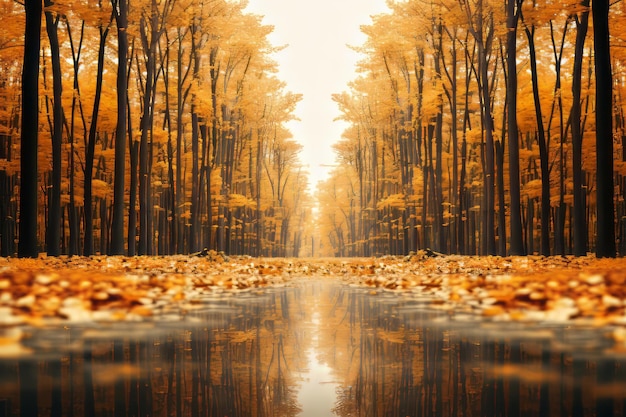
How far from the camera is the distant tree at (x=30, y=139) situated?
555 inches

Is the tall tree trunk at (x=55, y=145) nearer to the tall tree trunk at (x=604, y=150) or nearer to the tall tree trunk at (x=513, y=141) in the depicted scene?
the tall tree trunk at (x=513, y=141)

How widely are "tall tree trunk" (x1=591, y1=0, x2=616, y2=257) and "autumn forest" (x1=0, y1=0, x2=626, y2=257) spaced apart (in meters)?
0.03

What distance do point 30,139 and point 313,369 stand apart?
11932 millimetres

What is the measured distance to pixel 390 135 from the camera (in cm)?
4531

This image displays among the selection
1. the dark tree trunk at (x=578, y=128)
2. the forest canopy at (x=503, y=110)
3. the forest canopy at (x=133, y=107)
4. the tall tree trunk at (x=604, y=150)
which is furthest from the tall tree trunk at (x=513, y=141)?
the forest canopy at (x=133, y=107)

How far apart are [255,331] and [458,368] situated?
2.61 meters

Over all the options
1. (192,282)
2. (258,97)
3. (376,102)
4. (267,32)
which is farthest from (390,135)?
(192,282)

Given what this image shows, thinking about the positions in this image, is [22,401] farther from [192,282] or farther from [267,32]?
[267,32]

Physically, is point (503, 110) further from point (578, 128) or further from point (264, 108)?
point (264, 108)

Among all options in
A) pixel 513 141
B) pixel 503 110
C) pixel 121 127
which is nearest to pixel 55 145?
pixel 121 127

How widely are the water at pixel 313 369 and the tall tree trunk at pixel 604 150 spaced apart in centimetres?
789

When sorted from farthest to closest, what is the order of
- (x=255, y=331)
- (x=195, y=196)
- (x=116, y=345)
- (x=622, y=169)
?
(x=195, y=196)
(x=622, y=169)
(x=255, y=331)
(x=116, y=345)

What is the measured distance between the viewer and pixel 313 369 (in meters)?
4.48

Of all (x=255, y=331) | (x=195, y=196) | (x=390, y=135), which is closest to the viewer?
(x=255, y=331)
